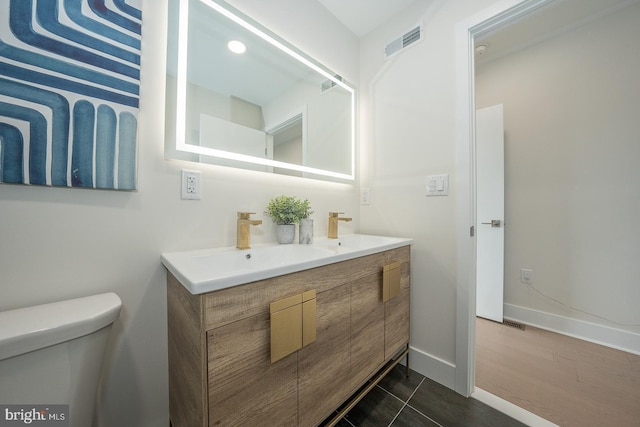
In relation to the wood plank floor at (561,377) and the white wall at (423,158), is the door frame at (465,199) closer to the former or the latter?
the white wall at (423,158)

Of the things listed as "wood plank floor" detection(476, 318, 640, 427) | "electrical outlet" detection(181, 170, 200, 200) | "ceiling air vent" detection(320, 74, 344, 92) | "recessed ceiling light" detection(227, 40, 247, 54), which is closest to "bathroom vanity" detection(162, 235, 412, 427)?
"electrical outlet" detection(181, 170, 200, 200)

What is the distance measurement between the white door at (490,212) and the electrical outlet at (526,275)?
23 cm

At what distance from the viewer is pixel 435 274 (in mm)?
1414

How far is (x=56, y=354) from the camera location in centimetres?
57

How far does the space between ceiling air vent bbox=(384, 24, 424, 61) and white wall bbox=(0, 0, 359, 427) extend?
1011 millimetres

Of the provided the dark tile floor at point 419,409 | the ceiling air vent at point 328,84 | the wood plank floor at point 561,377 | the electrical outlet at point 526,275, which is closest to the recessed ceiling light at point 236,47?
the ceiling air vent at point 328,84

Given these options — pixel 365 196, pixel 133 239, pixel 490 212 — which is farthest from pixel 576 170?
pixel 133 239

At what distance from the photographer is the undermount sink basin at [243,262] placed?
0.60m

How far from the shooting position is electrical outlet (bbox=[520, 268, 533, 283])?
207cm

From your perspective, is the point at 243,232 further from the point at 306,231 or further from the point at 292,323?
the point at 292,323

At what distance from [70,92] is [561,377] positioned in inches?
109

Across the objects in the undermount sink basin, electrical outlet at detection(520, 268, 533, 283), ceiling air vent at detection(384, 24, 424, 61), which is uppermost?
ceiling air vent at detection(384, 24, 424, 61)

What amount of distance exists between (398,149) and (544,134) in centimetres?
153

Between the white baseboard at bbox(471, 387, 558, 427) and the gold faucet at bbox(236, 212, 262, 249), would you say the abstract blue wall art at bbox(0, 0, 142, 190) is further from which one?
the white baseboard at bbox(471, 387, 558, 427)
